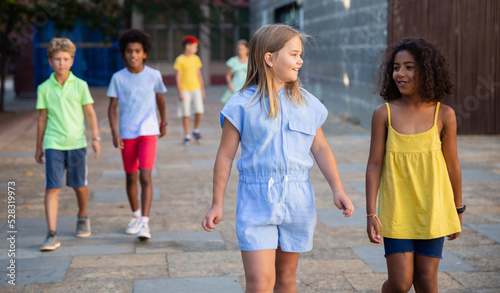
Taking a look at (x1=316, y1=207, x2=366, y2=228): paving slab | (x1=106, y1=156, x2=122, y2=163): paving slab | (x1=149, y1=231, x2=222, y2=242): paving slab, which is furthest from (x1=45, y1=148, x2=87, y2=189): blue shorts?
(x1=106, y1=156, x2=122, y2=163): paving slab

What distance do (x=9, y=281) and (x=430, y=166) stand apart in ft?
8.97

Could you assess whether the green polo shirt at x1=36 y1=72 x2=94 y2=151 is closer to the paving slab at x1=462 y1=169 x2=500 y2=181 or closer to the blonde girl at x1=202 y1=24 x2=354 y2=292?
the blonde girl at x1=202 y1=24 x2=354 y2=292

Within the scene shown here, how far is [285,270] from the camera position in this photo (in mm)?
3139

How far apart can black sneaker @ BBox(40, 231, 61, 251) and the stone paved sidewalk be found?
55 mm

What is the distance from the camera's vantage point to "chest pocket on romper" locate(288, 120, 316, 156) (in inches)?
121

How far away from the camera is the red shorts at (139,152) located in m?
5.53

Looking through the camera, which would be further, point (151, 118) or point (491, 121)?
point (491, 121)

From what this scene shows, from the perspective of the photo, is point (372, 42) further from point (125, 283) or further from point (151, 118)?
point (125, 283)

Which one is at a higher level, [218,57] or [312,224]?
[218,57]

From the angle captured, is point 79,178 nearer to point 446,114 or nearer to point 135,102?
point 135,102

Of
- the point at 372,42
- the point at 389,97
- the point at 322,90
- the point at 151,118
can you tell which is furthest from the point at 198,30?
the point at 389,97

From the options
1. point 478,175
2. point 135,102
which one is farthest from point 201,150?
point 135,102

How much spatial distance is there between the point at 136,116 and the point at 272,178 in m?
2.75

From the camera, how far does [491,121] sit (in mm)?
12164
